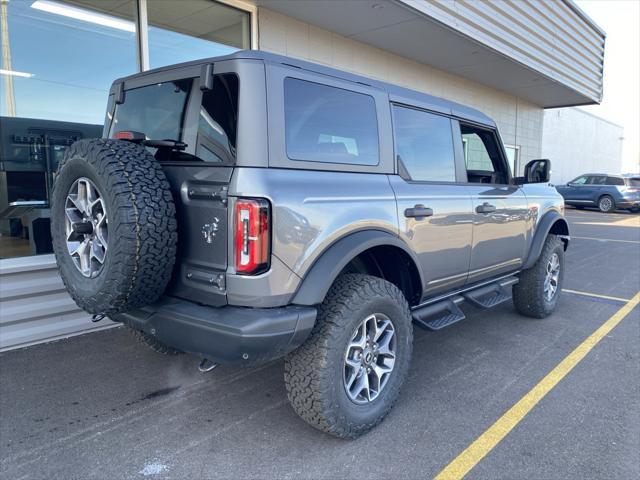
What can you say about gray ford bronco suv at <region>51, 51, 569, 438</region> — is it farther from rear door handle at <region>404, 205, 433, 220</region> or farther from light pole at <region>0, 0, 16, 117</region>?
light pole at <region>0, 0, 16, 117</region>

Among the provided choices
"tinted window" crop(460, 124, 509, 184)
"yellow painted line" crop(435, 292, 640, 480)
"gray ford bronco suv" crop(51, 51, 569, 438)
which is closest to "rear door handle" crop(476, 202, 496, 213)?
"tinted window" crop(460, 124, 509, 184)

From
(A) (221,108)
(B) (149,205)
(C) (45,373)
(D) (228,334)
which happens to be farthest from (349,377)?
(C) (45,373)

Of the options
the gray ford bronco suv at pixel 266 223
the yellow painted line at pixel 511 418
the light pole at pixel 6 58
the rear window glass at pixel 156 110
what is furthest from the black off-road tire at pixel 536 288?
the light pole at pixel 6 58

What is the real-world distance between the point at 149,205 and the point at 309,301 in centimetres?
93

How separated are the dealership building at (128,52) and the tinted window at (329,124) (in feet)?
9.79

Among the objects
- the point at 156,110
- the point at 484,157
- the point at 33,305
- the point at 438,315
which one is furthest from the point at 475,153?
the point at 33,305

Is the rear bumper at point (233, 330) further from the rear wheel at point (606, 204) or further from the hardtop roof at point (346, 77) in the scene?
the rear wheel at point (606, 204)

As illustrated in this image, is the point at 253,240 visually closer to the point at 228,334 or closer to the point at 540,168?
the point at 228,334

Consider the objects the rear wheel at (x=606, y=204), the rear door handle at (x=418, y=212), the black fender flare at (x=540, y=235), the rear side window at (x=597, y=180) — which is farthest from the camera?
the rear side window at (x=597, y=180)

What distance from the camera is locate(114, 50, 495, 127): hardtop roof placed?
2.52 meters

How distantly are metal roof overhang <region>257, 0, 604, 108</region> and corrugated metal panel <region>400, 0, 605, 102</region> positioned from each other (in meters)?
0.01

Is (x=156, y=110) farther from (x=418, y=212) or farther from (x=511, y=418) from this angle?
(x=511, y=418)

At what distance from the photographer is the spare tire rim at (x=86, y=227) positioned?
252 centimetres

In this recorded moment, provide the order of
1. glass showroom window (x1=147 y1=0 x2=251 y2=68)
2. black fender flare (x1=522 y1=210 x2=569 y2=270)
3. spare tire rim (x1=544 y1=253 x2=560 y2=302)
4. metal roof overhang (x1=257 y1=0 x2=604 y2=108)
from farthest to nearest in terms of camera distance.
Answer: metal roof overhang (x1=257 y1=0 x2=604 y2=108), glass showroom window (x1=147 y1=0 x2=251 y2=68), spare tire rim (x1=544 y1=253 x2=560 y2=302), black fender flare (x1=522 y1=210 x2=569 y2=270)
